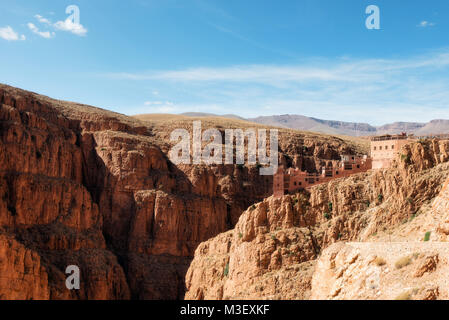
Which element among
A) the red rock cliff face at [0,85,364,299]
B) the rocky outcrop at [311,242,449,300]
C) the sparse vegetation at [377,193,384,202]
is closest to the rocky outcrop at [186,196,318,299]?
the sparse vegetation at [377,193,384,202]

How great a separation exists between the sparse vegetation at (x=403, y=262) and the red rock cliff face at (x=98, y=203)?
61.2 m

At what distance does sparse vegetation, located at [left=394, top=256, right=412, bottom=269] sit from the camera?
51.4 m

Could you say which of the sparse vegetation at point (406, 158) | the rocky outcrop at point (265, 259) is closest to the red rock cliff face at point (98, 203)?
the rocky outcrop at point (265, 259)

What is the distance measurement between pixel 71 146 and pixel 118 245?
1976 cm

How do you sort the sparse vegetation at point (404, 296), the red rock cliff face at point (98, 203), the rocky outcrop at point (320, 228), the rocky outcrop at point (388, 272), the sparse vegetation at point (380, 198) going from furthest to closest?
the red rock cliff face at point (98, 203), the sparse vegetation at point (380, 198), the rocky outcrop at point (320, 228), the rocky outcrop at point (388, 272), the sparse vegetation at point (404, 296)

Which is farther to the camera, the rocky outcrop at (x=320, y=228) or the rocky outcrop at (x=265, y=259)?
the rocky outcrop at (x=265, y=259)

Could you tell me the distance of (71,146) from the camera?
133 m

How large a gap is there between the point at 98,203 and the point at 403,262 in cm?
8758

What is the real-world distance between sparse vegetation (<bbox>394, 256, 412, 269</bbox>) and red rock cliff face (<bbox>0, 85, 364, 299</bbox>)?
61161 millimetres

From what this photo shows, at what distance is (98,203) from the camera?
132 m

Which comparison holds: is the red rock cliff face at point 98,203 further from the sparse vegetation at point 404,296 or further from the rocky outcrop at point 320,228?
the sparse vegetation at point 404,296

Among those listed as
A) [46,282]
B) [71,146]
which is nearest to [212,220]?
[71,146]

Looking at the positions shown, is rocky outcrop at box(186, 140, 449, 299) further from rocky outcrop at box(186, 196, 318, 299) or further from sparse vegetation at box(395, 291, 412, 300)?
sparse vegetation at box(395, 291, 412, 300)

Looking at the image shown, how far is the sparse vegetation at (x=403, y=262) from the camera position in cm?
5144
